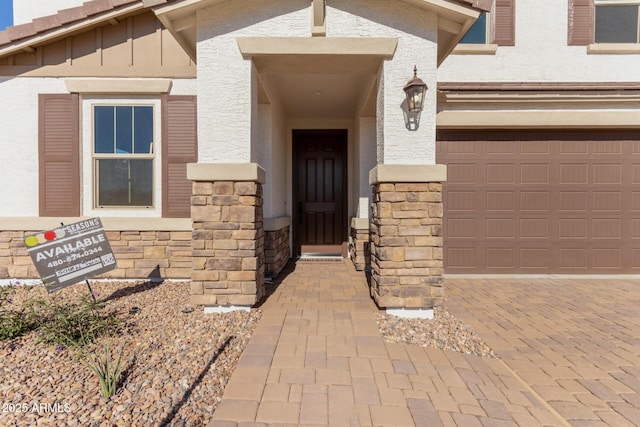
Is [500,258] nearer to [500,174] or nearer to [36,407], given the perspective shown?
[500,174]

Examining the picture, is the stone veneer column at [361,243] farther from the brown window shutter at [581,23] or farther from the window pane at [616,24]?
the window pane at [616,24]

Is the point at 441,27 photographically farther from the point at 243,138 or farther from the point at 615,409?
the point at 615,409

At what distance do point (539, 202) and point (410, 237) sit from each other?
351cm

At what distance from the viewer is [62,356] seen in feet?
8.45

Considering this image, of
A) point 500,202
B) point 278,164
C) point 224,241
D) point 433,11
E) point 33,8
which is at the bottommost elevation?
point 224,241

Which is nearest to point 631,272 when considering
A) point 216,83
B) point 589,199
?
point 589,199

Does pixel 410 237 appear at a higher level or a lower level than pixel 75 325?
higher

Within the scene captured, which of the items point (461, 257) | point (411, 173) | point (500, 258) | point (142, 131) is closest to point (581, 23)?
point (500, 258)

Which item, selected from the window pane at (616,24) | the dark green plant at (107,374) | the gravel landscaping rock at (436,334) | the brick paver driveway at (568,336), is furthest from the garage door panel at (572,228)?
the dark green plant at (107,374)

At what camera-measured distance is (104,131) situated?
197 inches

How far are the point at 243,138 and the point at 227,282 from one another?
1.61m

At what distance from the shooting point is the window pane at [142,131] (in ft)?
16.4

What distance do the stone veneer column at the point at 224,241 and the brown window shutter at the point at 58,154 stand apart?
2.94 metres

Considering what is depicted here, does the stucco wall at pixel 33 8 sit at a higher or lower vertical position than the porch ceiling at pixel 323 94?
higher
